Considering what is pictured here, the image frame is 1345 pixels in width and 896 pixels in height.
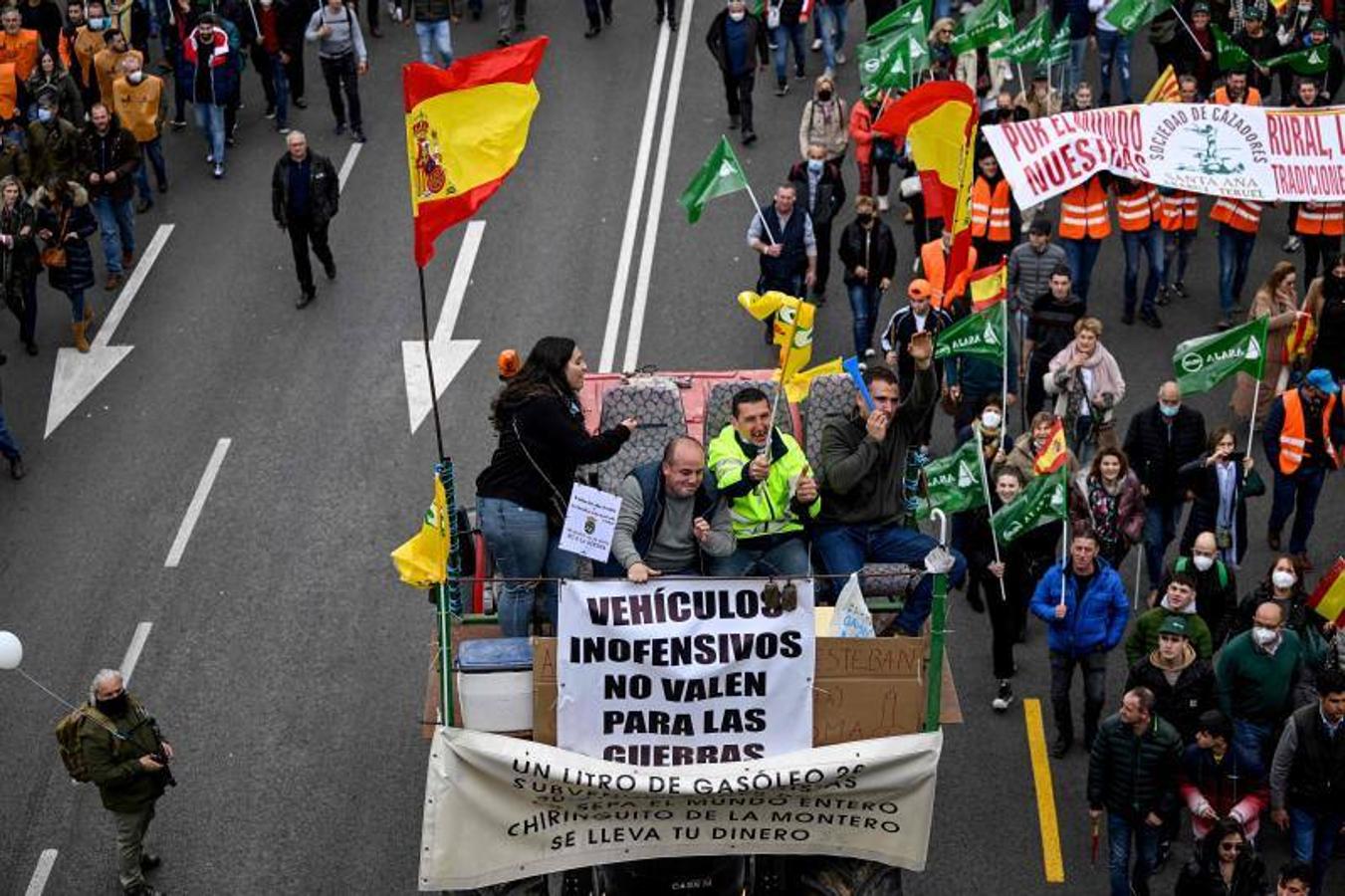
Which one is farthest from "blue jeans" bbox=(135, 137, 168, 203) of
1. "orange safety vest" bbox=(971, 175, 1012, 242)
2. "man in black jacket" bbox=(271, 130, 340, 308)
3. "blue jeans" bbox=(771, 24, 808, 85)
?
"orange safety vest" bbox=(971, 175, 1012, 242)

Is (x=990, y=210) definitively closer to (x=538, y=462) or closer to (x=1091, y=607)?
(x=1091, y=607)

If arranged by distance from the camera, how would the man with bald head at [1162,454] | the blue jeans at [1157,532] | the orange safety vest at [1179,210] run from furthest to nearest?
1. the orange safety vest at [1179,210]
2. the blue jeans at [1157,532]
3. the man with bald head at [1162,454]

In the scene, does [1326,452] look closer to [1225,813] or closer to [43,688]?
[1225,813]

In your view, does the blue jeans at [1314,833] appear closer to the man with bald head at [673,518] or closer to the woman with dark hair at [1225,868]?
the woman with dark hair at [1225,868]

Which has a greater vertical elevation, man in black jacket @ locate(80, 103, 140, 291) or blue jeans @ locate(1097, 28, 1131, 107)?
blue jeans @ locate(1097, 28, 1131, 107)

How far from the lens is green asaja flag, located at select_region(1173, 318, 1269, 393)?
59.8ft

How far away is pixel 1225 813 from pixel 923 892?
2.07 m

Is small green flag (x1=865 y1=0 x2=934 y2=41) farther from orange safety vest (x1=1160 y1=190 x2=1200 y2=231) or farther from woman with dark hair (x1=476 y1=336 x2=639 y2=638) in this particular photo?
woman with dark hair (x1=476 y1=336 x2=639 y2=638)

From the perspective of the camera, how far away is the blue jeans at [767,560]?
14.2 meters

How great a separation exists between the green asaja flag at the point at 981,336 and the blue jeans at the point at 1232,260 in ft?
15.5

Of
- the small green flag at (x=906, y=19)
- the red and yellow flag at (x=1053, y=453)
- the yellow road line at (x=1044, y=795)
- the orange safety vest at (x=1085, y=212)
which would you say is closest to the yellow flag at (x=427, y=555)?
the yellow road line at (x=1044, y=795)

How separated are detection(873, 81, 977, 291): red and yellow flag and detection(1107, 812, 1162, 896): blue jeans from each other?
6.08m

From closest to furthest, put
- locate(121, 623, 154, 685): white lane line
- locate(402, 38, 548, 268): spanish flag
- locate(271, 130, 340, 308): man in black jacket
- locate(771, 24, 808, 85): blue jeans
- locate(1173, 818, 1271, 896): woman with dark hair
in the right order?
locate(1173, 818, 1271, 896): woman with dark hair → locate(402, 38, 548, 268): spanish flag → locate(121, 623, 154, 685): white lane line → locate(271, 130, 340, 308): man in black jacket → locate(771, 24, 808, 85): blue jeans

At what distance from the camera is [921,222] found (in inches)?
941
